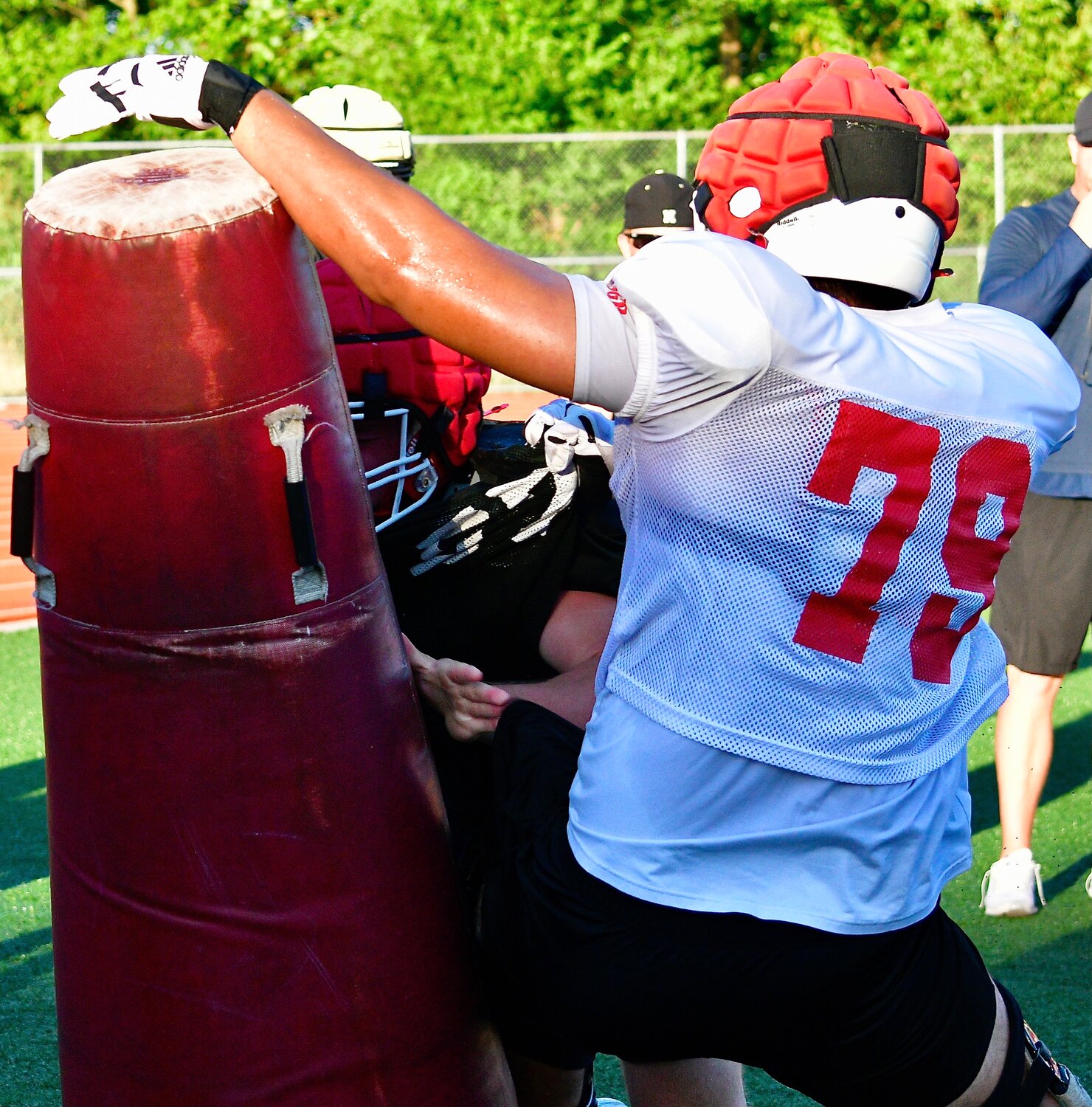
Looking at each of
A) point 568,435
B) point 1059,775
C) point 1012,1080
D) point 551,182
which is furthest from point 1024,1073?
point 551,182

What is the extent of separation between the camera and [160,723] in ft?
6.26

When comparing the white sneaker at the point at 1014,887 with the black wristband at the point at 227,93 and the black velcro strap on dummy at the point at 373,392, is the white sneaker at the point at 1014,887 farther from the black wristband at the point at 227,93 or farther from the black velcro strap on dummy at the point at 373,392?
the black wristband at the point at 227,93

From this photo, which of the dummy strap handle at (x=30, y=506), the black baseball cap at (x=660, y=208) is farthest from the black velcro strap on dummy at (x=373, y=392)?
the black baseball cap at (x=660, y=208)

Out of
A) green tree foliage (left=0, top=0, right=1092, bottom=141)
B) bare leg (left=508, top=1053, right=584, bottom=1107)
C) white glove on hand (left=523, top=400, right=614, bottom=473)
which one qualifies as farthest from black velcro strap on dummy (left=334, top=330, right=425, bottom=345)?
green tree foliage (left=0, top=0, right=1092, bottom=141)

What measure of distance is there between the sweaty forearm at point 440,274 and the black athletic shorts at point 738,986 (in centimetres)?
68

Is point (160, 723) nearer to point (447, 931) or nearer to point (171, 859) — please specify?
point (171, 859)

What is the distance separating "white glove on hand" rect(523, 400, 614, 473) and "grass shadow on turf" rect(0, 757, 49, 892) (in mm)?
2694

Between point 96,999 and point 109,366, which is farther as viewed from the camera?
point 96,999

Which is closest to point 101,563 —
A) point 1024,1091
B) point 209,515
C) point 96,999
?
point 209,515

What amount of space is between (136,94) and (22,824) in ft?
11.6

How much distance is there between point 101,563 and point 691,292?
84 centimetres

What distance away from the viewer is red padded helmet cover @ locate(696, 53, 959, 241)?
1935 millimetres

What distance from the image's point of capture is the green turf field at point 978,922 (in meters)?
3.31

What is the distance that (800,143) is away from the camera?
194cm
